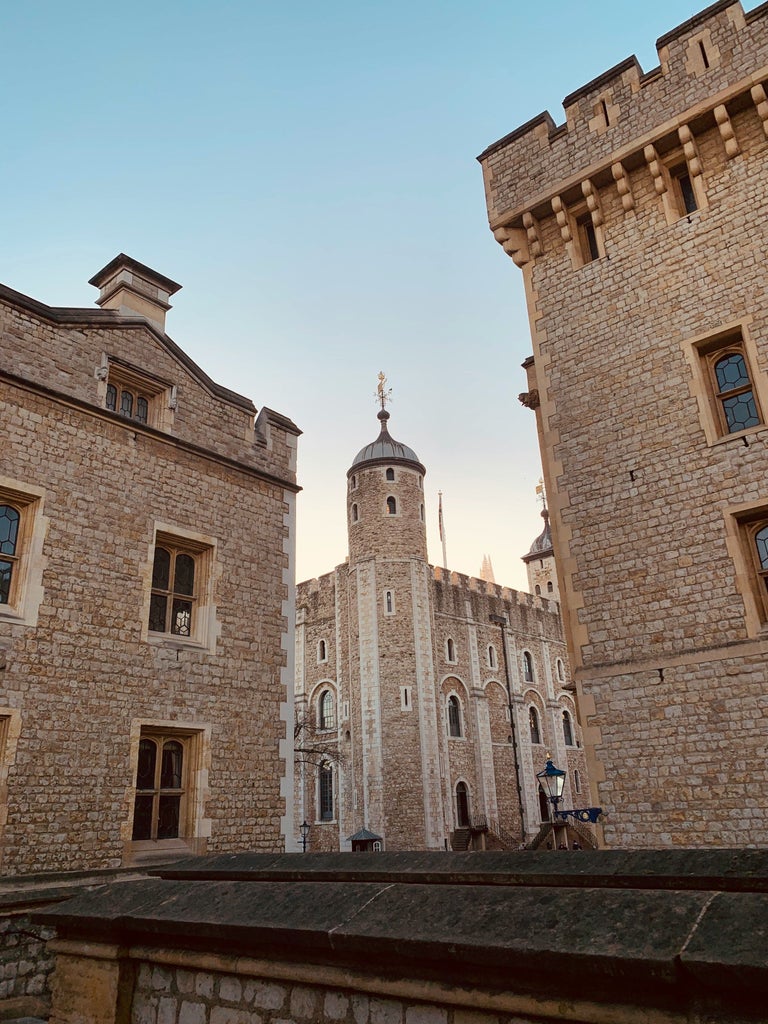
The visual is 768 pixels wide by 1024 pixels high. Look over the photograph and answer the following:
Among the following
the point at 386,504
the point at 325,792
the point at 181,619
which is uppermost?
the point at 386,504

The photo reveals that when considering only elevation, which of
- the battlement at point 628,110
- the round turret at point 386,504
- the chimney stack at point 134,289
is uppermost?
the round turret at point 386,504

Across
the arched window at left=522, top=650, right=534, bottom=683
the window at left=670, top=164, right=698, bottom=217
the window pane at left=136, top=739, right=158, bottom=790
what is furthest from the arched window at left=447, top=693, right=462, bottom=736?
the window at left=670, top=164, right=698, bottom=217

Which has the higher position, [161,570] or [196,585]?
[161,570]

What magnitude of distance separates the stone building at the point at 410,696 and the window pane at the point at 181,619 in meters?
20.1

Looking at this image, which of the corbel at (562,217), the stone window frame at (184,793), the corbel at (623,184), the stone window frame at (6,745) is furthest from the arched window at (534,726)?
the stone window frame at (6,745)

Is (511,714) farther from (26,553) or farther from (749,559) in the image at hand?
(26,553)

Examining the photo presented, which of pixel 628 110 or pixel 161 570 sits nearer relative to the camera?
pixel 161 570

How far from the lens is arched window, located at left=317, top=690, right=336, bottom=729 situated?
35688 millimetres

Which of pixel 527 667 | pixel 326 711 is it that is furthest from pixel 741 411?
pixel 527 667

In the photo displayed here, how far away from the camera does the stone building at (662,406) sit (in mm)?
8812

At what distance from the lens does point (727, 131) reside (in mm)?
10375

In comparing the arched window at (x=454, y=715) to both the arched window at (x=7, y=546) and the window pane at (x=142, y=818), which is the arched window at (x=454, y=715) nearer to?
the window pane at (x=142, y=818)

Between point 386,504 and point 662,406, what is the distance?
1016 inches

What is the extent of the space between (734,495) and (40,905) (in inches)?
357
